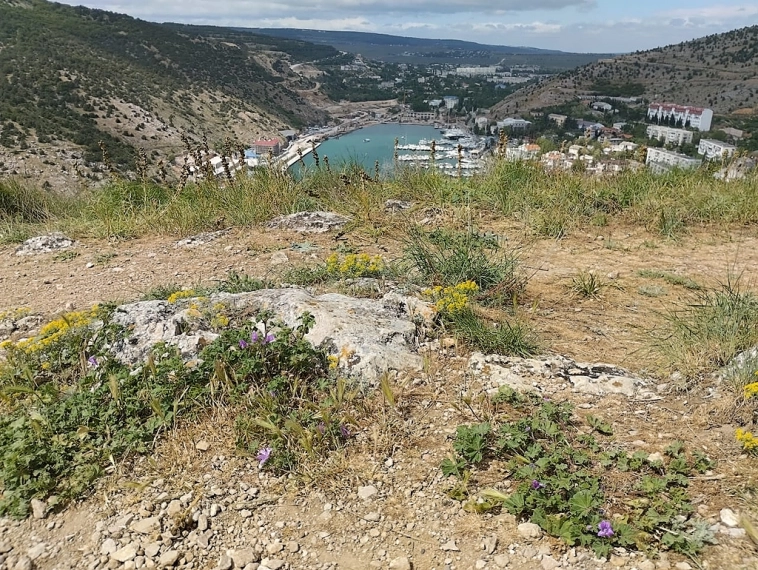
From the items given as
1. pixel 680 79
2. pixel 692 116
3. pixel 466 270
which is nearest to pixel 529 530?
pixel 466 270

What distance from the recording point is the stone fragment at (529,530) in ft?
5.66

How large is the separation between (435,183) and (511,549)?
5078mm

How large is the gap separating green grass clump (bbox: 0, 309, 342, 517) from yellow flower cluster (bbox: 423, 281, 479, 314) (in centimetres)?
78

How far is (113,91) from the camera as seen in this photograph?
1882 inches

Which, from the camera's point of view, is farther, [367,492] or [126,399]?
[126,399]

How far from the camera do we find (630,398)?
8.00 ft

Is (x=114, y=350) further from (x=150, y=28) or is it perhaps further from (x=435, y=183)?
(x=150, y=28)

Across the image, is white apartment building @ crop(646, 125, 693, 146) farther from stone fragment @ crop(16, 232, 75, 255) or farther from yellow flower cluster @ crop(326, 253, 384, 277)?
stone fragment @ crop(16, 232, 75, 255)

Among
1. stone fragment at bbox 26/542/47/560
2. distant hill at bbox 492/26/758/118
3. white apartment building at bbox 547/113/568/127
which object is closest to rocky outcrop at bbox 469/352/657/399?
stone fragment at bbox 26/542/47/560

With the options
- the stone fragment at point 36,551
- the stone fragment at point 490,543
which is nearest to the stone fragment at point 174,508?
the stone fragment at point 36,551

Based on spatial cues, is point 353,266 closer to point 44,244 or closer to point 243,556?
point 243,556

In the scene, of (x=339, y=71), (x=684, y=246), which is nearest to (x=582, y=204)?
(x=684, y=246)

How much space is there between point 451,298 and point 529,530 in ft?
4.70

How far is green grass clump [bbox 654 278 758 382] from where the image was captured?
8.41ft
